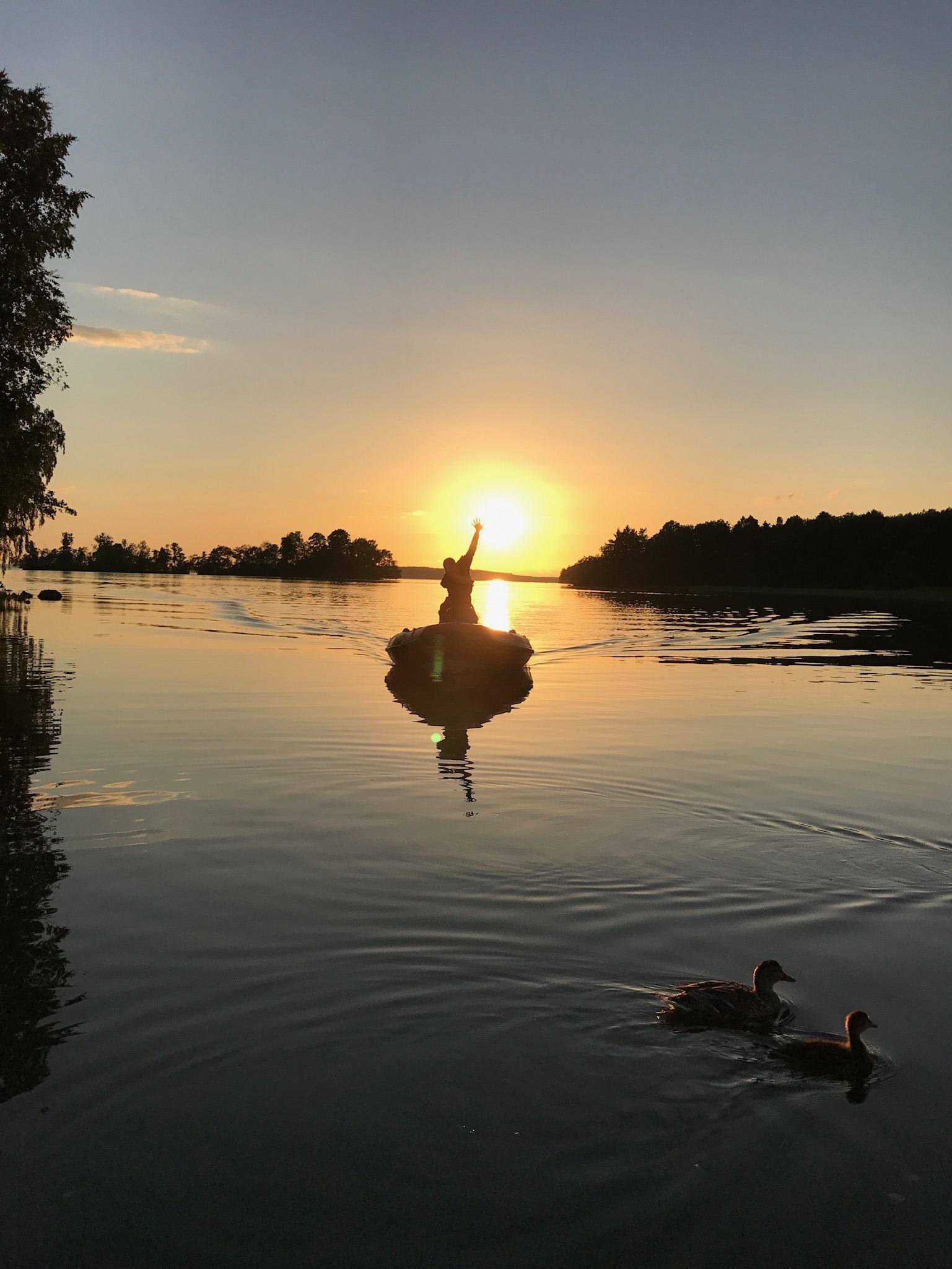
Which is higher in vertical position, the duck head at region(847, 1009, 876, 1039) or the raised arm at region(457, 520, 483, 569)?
the raised arm at region(457, 520, 483, 569)

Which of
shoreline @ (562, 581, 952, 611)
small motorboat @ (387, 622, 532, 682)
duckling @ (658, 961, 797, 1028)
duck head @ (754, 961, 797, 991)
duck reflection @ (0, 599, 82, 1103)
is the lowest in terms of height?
duck reflection @ (0, 599, 82, 1103)

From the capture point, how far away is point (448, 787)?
1201 cm

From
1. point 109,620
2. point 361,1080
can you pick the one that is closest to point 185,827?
point 361,1080

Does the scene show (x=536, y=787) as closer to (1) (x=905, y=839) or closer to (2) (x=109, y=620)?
(1) (x=905, y=839)

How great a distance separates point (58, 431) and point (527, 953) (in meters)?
25.6

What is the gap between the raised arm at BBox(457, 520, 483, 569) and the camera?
24.0 m

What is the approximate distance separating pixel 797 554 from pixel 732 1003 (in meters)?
157

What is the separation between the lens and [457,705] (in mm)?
20969

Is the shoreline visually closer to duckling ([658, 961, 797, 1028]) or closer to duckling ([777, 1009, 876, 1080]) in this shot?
duckling ([658, 961, 797, 1028])

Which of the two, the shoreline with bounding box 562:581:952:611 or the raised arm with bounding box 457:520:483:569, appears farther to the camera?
the shoreline with bounding box 562:581:952:611

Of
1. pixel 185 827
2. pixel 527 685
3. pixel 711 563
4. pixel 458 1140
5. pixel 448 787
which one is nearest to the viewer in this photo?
pixel 458 1140

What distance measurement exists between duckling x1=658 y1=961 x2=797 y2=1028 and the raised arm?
18.7 m

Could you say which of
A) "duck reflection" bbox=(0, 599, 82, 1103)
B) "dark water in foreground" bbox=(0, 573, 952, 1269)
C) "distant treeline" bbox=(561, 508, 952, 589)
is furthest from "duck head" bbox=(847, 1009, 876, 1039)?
"distant treeline" bbox=(561, 508, 952, 589)

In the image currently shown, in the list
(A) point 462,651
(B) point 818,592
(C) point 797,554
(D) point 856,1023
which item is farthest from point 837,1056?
(C) point 797,554
